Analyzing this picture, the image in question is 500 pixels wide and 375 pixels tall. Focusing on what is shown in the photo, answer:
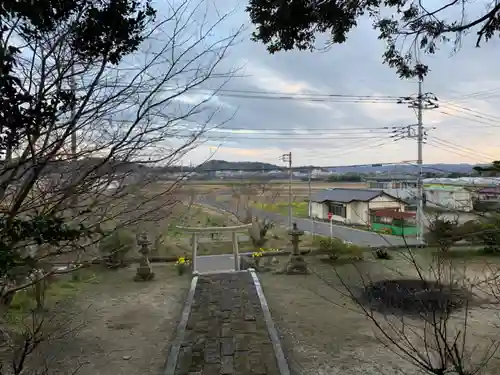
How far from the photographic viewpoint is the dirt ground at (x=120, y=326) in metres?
4.08

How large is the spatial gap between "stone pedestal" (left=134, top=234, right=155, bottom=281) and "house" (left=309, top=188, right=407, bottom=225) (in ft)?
14.0

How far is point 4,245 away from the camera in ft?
4.81

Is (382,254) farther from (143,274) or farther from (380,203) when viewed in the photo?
(143,274)

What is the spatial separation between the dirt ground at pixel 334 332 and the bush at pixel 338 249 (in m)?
1.57

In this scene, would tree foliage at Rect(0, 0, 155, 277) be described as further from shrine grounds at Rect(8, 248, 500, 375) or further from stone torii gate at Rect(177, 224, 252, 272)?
stone torii gate at Rect(177, 224, 252, 272)

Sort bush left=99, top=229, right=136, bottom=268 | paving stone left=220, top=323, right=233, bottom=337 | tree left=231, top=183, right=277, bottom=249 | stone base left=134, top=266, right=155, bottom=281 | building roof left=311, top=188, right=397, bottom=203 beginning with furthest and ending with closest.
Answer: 1. building roof left=311, top=188, right=397, bottom=203
2. tree left=231, top=183, right=277, bottom=249
3. stone base left=134, top=266, right=155, bottom=281
4. paving stone left=220, top=323, right=233, bottom=337
5. bush left=99, top=229, right=136, bottom=268

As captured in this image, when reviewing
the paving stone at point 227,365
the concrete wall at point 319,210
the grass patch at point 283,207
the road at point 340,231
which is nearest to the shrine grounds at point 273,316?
the paving stone at point 227,365

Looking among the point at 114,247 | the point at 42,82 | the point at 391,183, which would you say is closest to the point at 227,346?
the point at 114,247

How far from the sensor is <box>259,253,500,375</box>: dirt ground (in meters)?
3.96

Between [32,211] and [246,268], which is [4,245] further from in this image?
[246,268]

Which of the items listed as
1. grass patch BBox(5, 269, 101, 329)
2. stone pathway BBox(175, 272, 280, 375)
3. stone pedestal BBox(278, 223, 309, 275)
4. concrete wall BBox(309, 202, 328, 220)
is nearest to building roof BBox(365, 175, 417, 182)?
concrete wall BBox(309, 202, 328, 220)

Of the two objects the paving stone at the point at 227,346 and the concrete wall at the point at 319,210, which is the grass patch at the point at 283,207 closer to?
the concrete wall at the point at 319,210

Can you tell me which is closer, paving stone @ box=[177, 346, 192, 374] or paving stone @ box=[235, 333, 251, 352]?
paving stone @ box=[177, 346, 192, 374]

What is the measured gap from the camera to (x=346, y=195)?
991 centimetres
